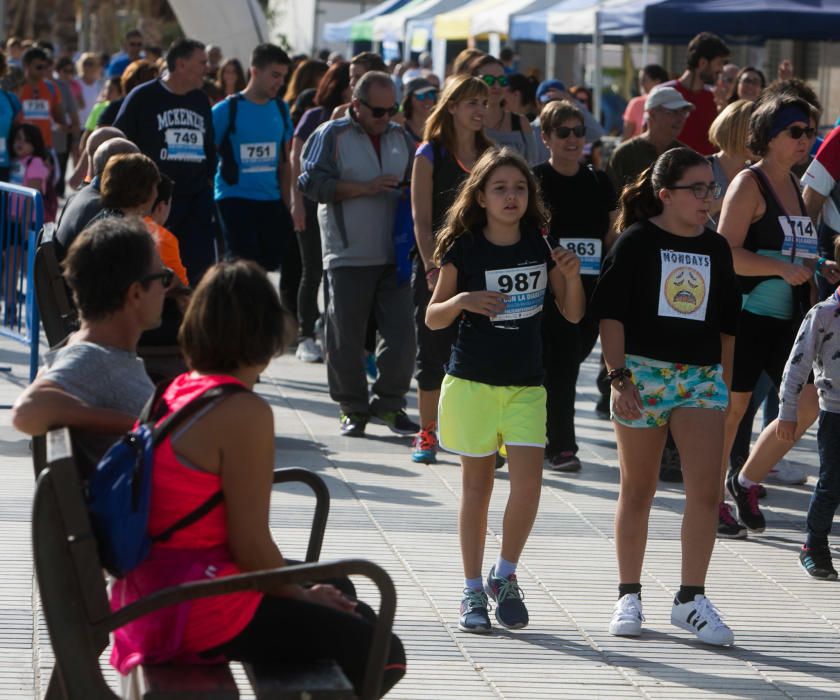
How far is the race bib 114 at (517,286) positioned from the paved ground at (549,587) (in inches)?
41.3

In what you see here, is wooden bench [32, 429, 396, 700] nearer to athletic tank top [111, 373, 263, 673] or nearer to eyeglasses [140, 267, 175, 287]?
athletic tank top [111, 373, 263, 673]

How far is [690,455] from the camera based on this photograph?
5223 millimetres

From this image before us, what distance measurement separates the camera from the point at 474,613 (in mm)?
5234

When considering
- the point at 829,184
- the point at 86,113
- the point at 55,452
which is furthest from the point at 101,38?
the point at 55,452

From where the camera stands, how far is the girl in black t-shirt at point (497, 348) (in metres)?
5.27

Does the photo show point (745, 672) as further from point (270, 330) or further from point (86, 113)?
point (86, 113)

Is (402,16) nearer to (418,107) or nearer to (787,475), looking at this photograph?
(418,107)

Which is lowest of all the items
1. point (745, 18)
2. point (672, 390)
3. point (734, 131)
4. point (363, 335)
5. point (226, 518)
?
point (363, 335)

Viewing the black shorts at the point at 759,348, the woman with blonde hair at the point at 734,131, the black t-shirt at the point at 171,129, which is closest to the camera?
the black shorts at the point at 759,348

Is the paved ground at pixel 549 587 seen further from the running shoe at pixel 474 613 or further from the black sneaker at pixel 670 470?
the black sneaker at pixel 670 470

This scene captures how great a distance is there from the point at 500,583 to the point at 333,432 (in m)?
3.50

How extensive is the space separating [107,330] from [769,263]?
3.53m

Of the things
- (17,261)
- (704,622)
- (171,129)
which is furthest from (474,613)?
(171,129)

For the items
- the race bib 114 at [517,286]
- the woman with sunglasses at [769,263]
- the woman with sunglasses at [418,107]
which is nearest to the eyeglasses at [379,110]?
the woman with sunglasses at [418,107]
